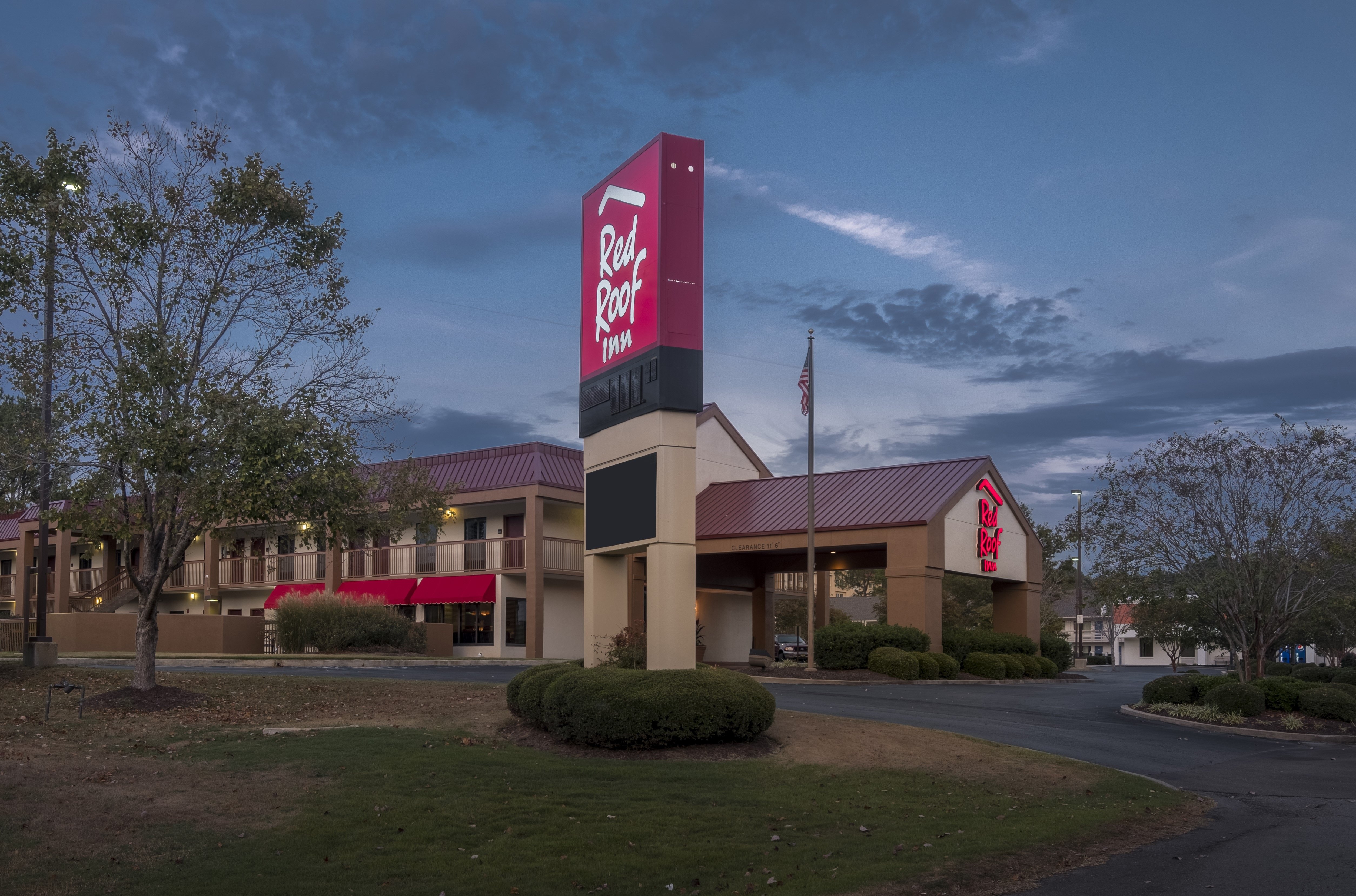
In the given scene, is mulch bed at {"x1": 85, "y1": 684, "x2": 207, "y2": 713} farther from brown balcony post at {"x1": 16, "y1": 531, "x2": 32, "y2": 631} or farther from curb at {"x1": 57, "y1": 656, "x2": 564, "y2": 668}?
brown balcony post at {"x1": 16, "y1": 531, "x2": 32, "y2": 631}

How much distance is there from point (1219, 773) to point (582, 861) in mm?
10351

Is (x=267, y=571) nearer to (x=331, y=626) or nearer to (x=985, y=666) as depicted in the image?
(x=331, y=626)

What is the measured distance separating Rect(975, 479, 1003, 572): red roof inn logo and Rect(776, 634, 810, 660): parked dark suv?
26.1 ft

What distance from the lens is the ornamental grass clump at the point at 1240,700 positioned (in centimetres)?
2205

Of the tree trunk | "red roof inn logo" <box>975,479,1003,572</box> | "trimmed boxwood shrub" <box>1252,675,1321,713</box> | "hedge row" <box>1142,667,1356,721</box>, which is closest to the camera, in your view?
the tree trunk

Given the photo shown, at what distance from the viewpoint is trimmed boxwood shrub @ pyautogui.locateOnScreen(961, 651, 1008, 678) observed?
1321 inches

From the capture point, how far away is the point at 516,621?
40.1 meters

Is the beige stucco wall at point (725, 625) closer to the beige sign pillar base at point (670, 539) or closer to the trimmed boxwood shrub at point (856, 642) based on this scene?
the trimmed boxwood shrub at point (856, 642)

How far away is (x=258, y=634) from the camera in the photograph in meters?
36.8

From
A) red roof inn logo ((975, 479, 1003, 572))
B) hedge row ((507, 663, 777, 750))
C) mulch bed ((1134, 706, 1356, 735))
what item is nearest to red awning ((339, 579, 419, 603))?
red roof inn logo ((975, 479, 1003, 572))

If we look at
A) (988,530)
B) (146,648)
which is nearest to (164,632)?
(146,648)

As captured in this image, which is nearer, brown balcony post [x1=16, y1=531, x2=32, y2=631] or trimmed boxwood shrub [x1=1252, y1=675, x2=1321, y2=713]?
trimmed boxwood shrub [x1=1252, y1=675, x2=1321, y2=713]

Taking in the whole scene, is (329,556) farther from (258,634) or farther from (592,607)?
(592,607)

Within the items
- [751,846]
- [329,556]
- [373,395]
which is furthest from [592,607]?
[329,556]
